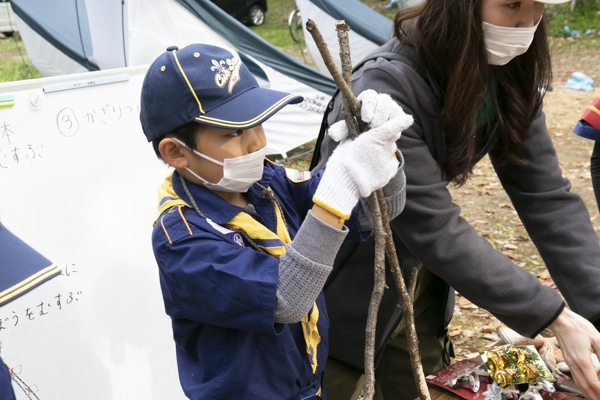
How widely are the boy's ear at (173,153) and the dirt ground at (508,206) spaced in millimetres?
1942

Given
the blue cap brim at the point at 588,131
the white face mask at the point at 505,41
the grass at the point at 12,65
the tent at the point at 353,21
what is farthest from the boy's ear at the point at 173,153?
the grass at the point at 12,65

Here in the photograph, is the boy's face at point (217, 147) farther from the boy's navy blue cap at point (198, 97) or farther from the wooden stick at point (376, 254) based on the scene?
the wooden stick at point (376, 254)

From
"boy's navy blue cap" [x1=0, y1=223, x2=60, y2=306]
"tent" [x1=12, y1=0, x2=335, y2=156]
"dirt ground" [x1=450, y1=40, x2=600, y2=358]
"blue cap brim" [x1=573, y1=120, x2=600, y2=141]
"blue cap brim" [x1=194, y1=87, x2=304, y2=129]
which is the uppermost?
"blue cap brim" [x1=194, y1=87, x2=304, y2=129]

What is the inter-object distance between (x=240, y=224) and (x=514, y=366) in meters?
0.85

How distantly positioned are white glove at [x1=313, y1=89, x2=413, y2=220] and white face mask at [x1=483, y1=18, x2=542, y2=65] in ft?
1.76

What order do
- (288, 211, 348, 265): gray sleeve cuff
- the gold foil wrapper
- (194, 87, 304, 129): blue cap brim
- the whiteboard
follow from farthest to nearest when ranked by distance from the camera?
the whiteboard < the gold foil wrapper < (194, 87, 304, 129): blue cap brim < (288, 211, 348, 265): gray sleeve cuff

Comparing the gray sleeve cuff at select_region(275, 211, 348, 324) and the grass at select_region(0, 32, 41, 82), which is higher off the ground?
the gray sleeve cuff at select_region(275, 211, 348, 324)

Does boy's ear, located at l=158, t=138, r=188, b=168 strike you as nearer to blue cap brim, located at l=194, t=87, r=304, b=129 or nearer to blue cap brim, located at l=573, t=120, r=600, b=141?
blue cap brim, located at l=194, t=87, r=304, b=129

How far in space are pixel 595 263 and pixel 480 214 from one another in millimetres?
3921

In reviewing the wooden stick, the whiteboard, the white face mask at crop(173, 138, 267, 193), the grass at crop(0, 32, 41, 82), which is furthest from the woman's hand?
the grass at crop(0, 32, 41, 82)

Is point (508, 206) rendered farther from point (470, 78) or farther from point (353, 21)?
point (470, 78)

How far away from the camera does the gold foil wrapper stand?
1.67 meters

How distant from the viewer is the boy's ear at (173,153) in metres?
1.40

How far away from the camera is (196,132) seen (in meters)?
1.38
